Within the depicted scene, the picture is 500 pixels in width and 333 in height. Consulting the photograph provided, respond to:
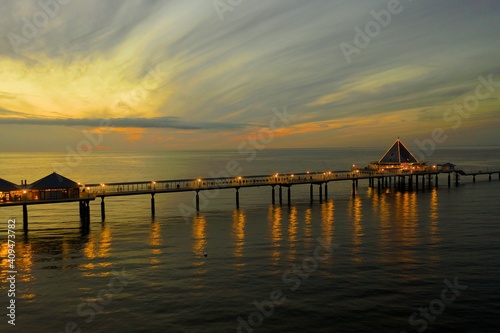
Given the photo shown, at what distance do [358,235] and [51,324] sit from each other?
29460mm

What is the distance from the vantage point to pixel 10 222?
172ft

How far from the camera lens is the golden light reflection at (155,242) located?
34.0 metres

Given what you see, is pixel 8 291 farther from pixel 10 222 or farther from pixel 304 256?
pixel 10 222

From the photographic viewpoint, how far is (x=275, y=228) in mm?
46844

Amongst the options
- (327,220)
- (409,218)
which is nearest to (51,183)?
(327,220)

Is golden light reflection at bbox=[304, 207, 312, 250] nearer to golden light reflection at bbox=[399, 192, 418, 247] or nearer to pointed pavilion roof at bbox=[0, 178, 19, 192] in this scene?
golden light reflection at bbox=[399, 192, 418, 247]

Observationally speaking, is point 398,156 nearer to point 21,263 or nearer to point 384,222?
point 384,222

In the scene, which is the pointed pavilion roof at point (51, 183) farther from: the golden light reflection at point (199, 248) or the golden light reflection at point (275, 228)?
the golden light reflection at point (275, 228)

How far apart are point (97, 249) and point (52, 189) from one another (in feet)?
46.8

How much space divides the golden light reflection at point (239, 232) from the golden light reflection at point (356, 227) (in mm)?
9743

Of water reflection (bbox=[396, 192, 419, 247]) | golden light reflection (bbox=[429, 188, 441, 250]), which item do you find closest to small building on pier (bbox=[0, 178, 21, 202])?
water reflection (bbox=[396, 192, 419, 247])

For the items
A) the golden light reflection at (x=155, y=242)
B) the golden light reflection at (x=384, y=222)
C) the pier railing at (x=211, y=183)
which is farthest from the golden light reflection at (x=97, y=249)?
the golden light reflection at (x=384, y=222)

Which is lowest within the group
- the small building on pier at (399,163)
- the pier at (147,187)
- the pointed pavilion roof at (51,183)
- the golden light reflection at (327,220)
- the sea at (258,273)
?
the sea at (258,273)

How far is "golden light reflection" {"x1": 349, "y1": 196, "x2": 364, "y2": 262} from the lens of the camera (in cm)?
3572
